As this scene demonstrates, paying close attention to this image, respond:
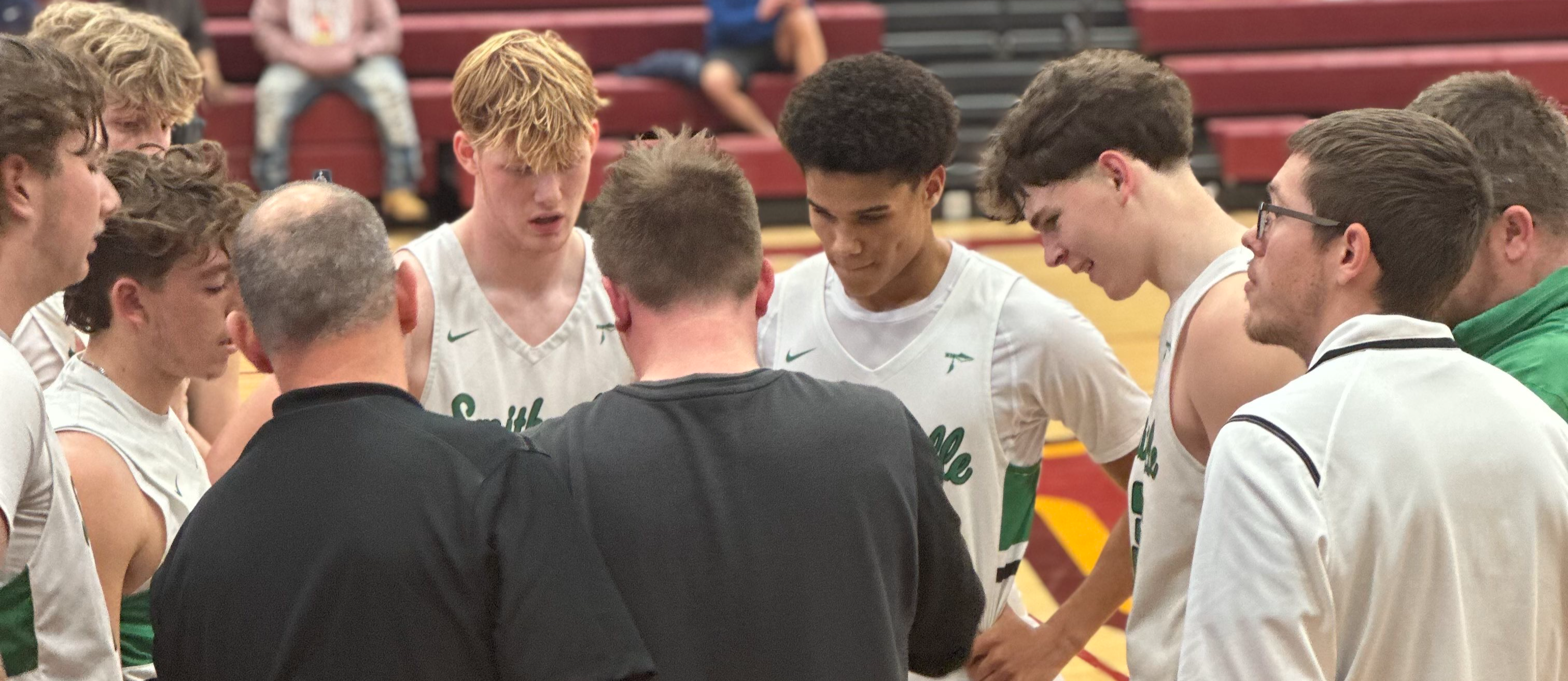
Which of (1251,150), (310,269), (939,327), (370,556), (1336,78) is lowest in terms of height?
(1251,150)

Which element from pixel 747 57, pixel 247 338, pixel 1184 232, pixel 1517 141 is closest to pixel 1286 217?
pixel 1184 232

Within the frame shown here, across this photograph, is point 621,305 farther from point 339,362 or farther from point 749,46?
point 749,46

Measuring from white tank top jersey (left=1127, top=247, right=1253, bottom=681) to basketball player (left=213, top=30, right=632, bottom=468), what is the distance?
127 centimetres

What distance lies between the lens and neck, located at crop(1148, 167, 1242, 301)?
2750 mm

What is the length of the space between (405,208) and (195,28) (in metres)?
1.75

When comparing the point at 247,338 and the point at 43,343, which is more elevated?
the point at 247,338

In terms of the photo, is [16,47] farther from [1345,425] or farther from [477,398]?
[1345,425]

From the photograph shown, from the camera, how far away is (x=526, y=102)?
10.5 ft

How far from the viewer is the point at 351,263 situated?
77.9 inches

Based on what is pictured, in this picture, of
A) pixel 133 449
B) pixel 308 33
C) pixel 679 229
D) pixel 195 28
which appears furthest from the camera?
pixel 308 33

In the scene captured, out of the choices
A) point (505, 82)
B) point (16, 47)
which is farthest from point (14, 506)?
point (505, 82)

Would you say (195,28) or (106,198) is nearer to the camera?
(106,198)

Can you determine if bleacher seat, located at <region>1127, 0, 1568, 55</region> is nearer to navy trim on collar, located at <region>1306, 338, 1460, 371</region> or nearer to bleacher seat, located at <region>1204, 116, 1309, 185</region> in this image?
bleacher seat, located at <region>1204, 116, 1309, 185</region>

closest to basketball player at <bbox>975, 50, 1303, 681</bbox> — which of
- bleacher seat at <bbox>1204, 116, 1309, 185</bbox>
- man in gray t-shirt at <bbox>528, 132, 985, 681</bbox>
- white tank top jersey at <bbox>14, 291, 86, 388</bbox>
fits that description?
man in gray t-shirt at <bbox>528, 132, 985, 681</bbox>
